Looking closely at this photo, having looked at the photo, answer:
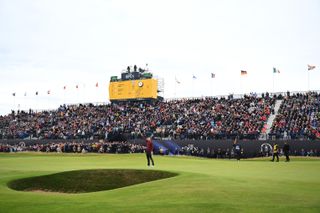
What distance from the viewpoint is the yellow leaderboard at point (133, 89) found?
73.2 meters

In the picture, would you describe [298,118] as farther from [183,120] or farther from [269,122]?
[183,120]

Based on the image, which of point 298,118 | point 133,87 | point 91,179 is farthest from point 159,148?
point 91,179

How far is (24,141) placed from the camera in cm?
6531

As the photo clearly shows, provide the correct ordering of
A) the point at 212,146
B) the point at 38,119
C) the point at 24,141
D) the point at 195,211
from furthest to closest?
the point at 38,119 < the point at 24,141 < the point at 212,146 < the point at 195,211

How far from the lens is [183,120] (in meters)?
57.8

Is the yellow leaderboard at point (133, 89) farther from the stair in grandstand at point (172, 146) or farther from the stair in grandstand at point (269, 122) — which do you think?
the stair in grandstand at point (269, 122)

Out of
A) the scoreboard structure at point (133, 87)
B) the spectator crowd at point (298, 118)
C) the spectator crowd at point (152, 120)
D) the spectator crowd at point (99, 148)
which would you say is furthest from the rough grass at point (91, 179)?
the scoreboard structure at point (133, 87)

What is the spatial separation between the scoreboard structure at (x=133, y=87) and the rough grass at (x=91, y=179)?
5442 centimetres

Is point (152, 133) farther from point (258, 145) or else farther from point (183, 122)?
point (258, 145)

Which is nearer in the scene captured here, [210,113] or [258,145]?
[258,145]

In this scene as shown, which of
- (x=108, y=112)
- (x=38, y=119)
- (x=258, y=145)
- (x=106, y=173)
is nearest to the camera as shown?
(x=106, y=173)

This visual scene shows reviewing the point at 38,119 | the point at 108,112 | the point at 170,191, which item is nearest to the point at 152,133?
the point at 108,112

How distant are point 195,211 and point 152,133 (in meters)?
47.7

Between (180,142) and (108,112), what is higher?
(108,112)
